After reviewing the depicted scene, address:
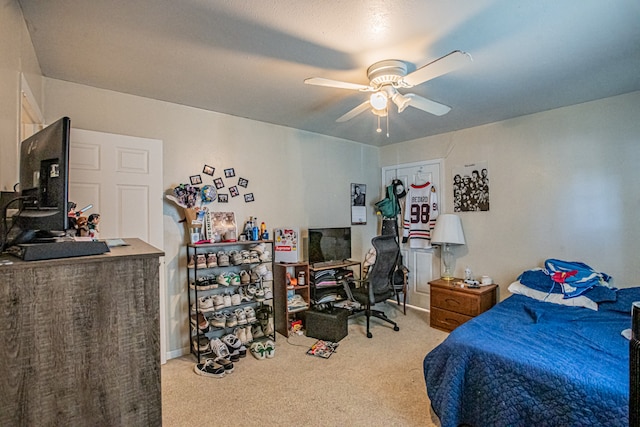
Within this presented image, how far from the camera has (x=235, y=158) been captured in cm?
345

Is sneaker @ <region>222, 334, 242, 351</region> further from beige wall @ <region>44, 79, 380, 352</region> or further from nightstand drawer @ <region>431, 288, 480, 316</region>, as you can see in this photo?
nightstand drawer @ <region>431, 288, 480, 316</region>

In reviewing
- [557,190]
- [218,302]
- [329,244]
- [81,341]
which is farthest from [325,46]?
[557,190]

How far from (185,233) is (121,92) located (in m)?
1.35

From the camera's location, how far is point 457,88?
2.71 m

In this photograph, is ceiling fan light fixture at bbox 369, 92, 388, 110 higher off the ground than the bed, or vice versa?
ceiling fan light fixture at bbox 369, 92, 388, 110

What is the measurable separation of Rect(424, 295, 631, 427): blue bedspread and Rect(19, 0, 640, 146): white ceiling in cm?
186

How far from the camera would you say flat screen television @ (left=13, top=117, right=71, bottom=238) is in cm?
98

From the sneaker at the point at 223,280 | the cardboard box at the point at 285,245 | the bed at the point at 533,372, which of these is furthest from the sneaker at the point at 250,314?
the bed at the point at 533,372

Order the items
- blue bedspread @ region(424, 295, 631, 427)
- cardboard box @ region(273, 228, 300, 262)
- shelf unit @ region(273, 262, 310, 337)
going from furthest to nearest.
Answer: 1. cardboard box @ region(273, 228, 300, 262)
2. shelf unit @ region(273, 262, 310, 337)
3. blue bedspread @ region(424, 295, 631, 427)

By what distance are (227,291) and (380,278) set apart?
1.67 m

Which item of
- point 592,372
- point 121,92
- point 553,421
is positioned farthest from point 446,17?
point 121,92

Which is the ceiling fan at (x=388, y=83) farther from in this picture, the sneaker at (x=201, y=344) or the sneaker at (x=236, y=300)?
Result: the sneaker at (x=201, y=344)

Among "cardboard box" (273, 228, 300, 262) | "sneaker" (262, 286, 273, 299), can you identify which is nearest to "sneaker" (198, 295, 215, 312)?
"sneaker" (262, 286, 273, 299)

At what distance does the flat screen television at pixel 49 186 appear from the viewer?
98 centimetres
